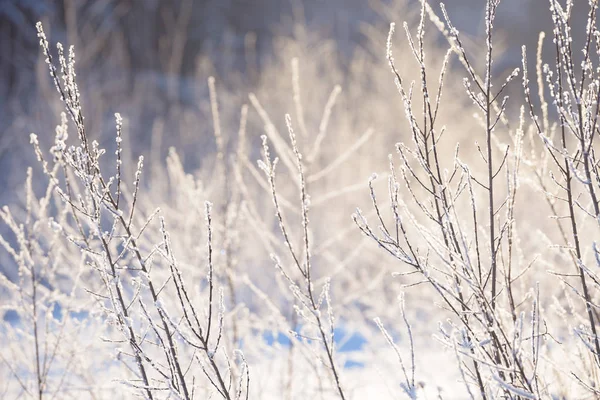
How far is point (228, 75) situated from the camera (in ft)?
38.1

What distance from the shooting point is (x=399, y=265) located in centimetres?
521

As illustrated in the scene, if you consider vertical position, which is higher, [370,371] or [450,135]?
[450,135]

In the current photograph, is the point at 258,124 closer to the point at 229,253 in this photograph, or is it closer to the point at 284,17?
the point at 284,17

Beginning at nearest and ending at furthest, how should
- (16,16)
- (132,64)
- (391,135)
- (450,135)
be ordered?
(450,135), (391,135), (16,16), (132,64)

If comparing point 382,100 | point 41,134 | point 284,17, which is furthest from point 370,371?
point 284,17

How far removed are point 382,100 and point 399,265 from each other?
352cm

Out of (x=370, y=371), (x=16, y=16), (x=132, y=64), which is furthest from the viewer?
(x=132, y=64)

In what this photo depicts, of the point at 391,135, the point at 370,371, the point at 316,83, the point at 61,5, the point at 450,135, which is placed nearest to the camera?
the point at 370,371

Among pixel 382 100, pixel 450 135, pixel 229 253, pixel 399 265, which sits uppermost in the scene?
pixel 382 100

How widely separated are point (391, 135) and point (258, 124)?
2.22 m

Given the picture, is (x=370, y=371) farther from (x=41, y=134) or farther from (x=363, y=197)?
(x=41, y=134)

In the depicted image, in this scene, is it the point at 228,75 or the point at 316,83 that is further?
the point at 228,75

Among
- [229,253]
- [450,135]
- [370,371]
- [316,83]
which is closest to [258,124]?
[316,83]

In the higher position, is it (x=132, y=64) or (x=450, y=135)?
(x=132, y=64)
